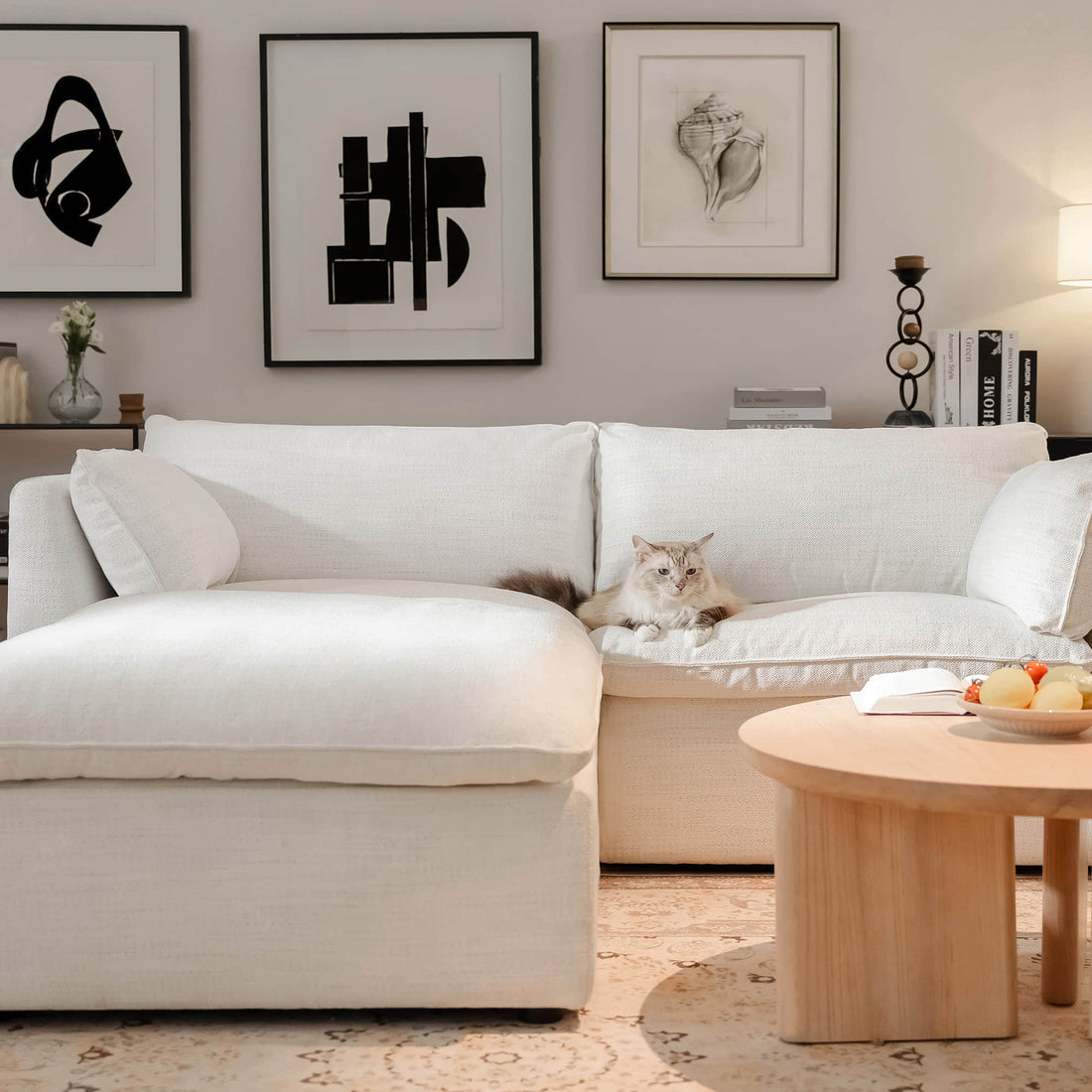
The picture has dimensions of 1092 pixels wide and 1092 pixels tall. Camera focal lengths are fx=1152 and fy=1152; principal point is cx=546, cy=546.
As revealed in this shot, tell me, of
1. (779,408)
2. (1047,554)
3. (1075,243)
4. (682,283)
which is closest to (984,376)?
(1075,243)

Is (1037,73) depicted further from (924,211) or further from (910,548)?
(910,548)

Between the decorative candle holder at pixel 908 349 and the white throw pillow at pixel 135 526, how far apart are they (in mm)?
1909

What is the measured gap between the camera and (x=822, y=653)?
214 cm

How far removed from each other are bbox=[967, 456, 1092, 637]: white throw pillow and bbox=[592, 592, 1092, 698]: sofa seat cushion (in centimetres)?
5

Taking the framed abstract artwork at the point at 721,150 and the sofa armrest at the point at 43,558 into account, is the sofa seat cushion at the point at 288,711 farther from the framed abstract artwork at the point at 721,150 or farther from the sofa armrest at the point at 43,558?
the framed abstract artwork at the point at 721,150

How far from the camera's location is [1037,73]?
3.36 m

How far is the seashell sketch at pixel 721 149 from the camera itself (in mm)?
3357

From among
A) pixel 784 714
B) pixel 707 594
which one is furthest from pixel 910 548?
pixel 784 714

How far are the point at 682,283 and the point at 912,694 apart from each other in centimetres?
198

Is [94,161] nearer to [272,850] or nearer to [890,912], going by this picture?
[272,850]

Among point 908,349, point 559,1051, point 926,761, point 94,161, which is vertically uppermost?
point 94,161

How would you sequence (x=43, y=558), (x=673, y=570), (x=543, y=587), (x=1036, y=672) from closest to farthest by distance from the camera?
(x=1036, y=672) < (x=43, y=558) < (x=673, y=570) < (x=543, y=587)

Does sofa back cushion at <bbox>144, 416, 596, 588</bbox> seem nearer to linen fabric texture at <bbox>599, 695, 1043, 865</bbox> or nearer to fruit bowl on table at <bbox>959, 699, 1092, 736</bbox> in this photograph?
linen fabric texture at <bbox>599, 695, 1043, 865</bbox>

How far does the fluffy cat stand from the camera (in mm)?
2254
